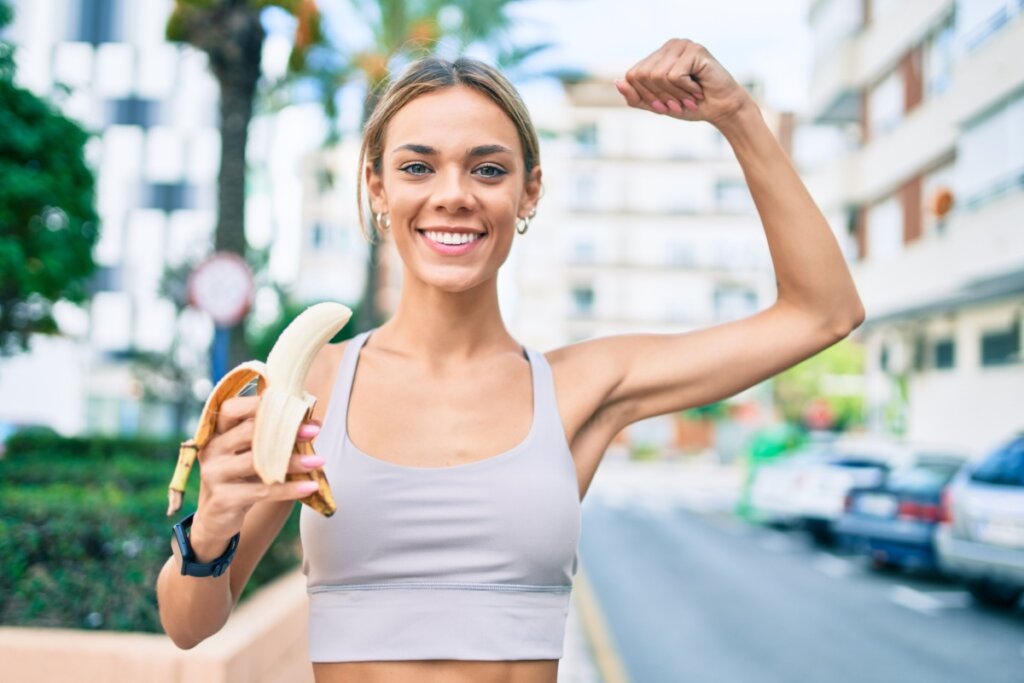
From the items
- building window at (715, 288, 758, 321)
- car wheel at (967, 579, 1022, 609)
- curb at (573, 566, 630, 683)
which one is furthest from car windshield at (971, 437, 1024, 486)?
building window at (715, 288, 758, 321)

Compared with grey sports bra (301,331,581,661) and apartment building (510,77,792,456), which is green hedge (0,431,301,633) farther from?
apartment building (510,77,792,456)

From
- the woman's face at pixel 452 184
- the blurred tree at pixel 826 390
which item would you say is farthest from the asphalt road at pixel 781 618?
the blurred tree at pixel 826 390

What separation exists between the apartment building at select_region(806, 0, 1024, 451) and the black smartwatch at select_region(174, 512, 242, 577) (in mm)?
13563

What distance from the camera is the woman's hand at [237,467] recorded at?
1.27 meters

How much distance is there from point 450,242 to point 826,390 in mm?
50183

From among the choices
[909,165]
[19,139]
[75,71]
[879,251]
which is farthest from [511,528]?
[75,71]

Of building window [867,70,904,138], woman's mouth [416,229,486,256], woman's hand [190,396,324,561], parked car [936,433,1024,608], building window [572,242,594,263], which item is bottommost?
parked car [936,433,1024,608]

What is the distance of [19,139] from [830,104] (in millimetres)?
19324

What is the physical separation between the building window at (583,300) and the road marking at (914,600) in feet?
140

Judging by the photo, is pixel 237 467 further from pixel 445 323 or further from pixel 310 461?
pixel 445 323

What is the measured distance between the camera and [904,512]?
452 inches

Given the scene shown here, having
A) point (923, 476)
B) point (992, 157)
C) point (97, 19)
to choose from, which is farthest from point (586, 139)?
point (923, 476)

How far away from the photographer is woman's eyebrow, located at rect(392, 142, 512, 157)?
1.65 meters

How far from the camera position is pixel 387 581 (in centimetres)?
160
